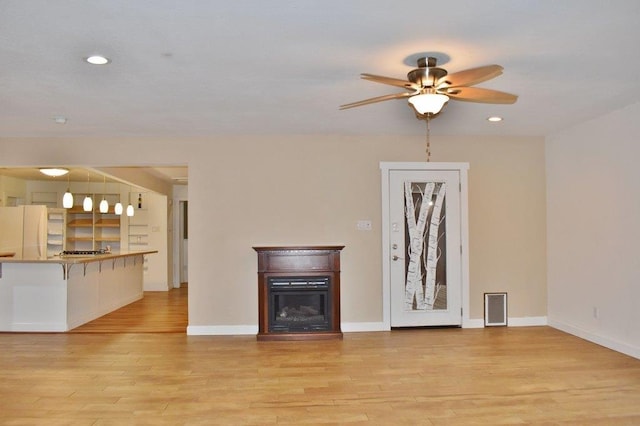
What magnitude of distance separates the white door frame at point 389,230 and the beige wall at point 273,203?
80 mm

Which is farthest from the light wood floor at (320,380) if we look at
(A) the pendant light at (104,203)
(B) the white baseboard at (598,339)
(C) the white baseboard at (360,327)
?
(A) the pendant light at (104,203)

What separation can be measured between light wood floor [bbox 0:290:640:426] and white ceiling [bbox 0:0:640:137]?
234 cm

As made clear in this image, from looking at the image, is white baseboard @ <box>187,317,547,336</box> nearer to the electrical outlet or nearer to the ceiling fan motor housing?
the electrical outlet

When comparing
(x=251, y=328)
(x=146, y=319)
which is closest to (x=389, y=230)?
(x=251, y=328)

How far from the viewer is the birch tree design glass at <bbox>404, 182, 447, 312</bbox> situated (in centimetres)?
607

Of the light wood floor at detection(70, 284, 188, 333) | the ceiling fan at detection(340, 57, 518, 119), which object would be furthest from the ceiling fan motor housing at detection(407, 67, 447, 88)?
the light wood floor at detection(70, 284, 188, 333)

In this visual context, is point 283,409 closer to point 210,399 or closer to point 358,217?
point 210,399

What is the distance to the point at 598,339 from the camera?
5.17 metres

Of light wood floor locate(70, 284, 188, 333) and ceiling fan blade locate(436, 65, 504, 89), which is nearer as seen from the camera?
ceiling fan blade locate(436, 65, 504, 89)

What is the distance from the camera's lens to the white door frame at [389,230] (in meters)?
6.00

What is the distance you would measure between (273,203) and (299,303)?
1.21 metres

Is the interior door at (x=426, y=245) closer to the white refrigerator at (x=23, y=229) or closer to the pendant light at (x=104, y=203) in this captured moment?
the pendant light at (x=104, y=203)

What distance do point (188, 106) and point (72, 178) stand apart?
6.58m

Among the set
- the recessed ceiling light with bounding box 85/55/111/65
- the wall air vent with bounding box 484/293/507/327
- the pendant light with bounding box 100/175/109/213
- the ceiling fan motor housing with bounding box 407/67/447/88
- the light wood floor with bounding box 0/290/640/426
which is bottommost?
the light wood floor with bounding box 0/290/640/426
